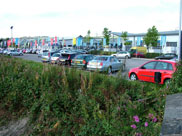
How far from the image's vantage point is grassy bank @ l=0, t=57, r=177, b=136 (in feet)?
11.4

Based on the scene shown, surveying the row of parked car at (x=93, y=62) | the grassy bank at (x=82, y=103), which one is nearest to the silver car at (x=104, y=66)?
the row of parked car at (x=93, y=62)

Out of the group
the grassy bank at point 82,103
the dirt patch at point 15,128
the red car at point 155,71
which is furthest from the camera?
the red car at point 155,71

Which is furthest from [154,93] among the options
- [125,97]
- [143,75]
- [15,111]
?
[143,75]

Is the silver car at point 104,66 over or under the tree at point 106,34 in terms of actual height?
under

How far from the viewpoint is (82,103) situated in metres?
4.38

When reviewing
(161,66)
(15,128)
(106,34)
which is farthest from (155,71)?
(106,34)

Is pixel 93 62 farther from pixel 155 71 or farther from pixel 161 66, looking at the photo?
pixel 161 66

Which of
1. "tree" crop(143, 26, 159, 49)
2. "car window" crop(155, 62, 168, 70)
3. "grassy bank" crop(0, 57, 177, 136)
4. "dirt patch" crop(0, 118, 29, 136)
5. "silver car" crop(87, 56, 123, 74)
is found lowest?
"dirt patch" crop(0, 118, 29, 136)

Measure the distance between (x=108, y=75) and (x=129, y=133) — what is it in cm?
233

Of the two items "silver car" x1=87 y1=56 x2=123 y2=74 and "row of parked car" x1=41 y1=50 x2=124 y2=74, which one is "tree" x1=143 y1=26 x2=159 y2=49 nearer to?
"row of parked car" x1=41 y1=50 x2=124 y2=74

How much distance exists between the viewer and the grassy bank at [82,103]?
11.4 feet

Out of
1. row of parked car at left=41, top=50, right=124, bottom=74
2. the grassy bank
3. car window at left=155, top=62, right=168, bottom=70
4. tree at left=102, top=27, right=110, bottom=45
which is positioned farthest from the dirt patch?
tree at left=102, top=27, right=110, bottom=45

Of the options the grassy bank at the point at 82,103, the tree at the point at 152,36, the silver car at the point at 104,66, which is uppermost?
the tree at the point at 152,36

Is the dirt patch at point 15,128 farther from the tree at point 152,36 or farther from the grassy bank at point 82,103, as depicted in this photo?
the tree at point 152,36
